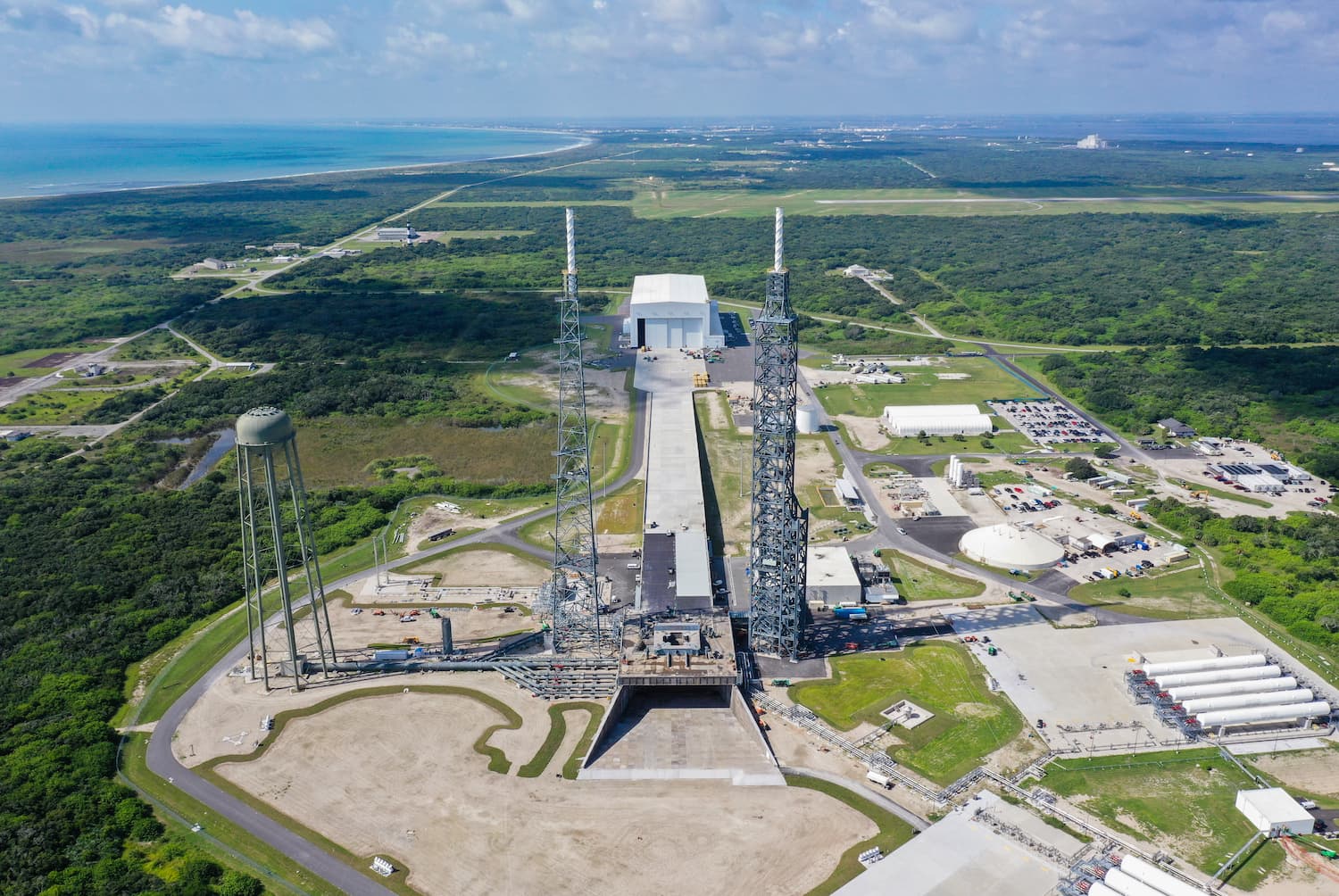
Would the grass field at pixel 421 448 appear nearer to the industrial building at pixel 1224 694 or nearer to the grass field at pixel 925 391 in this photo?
the grass field at pixel 925 391

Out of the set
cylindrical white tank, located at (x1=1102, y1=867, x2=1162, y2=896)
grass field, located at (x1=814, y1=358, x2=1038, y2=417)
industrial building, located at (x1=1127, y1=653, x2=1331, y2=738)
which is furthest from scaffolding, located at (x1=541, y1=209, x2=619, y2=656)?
grass field, located at (x1=814, y1=358, x2=1038, y2=417)

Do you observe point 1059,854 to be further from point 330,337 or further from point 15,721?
point 330,337

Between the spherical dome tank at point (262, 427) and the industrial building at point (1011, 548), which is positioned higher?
the spherical dome tank at point (262, 427)

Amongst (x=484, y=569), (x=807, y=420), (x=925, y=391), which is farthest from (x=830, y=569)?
(x=925, y=391)

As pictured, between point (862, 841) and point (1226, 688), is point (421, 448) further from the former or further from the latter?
point (1226, 688)

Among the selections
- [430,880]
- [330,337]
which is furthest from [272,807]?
[330,337]

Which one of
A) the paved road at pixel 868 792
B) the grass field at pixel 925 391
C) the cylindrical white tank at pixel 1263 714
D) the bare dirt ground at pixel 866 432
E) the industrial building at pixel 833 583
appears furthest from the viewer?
the grass field at pixel 925 391

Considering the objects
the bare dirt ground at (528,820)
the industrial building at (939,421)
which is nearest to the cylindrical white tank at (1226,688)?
the bare dirt ground at (528,820)
